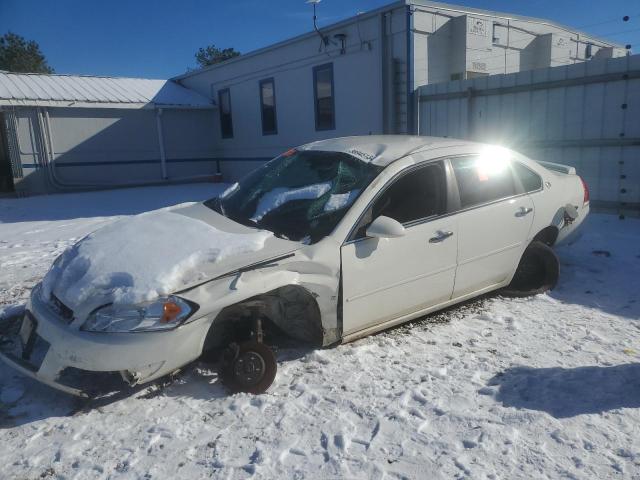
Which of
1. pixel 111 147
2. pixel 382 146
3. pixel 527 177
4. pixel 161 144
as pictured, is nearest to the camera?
pixel 382 146

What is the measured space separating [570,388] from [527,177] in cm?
219

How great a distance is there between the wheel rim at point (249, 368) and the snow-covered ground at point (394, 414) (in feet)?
0.37

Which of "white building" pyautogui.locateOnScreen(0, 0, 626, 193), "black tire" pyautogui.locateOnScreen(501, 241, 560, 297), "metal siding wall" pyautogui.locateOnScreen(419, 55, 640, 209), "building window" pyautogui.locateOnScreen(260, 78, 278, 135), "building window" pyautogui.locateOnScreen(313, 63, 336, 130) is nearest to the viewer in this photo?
"black tire" pyautogui.locateOnScreen(501, 241, 560, 297)

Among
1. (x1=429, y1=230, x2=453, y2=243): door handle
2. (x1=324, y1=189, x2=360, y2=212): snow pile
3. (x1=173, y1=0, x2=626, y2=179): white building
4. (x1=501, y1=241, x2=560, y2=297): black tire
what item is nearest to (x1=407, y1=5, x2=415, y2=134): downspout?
(x1=173, y1=0, x2=626, y2=179): white building

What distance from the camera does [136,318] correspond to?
287cm

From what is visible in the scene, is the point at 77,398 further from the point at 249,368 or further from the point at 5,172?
the point at 5,172

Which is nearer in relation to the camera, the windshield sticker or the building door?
the windshield sticker

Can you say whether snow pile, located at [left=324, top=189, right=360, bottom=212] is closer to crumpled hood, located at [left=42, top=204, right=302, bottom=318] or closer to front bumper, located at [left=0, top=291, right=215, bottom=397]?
crumpled hood, located at [left=42, top=204, right=302, bottom=318]

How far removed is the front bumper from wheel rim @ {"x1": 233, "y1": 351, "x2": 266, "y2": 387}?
0.29m

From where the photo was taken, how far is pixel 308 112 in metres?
13.9

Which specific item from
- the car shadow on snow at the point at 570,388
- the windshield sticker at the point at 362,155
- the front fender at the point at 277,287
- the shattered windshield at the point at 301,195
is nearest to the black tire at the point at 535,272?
the car shadow on snow at the point at 570,388

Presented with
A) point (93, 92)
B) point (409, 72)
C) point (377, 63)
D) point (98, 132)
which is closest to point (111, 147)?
point (98, 132)

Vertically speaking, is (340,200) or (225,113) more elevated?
(225,113)

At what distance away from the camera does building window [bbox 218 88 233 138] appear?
1764 cm
